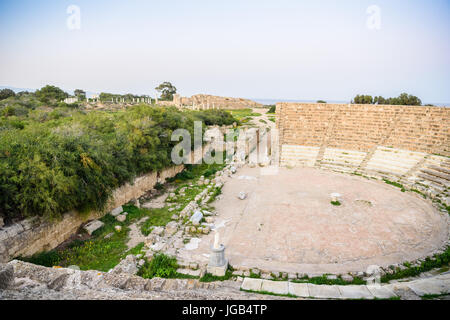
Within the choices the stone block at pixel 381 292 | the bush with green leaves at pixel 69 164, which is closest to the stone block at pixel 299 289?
the stone block at pixel 381 292

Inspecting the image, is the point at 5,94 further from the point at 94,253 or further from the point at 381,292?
the point at 381,292

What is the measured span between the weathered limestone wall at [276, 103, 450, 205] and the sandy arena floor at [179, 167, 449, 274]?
7.98 feet

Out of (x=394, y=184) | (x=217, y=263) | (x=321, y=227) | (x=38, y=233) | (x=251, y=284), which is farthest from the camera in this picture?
(x=394, y=184)

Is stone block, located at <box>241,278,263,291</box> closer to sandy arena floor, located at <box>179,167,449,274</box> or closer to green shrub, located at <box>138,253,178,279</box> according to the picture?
sandy arena floor, located at <box>179,167,449,274</box>

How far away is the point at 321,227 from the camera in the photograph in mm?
9383

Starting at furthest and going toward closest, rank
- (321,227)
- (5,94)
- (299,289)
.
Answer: (5,94) → (321,227) → (299,289)

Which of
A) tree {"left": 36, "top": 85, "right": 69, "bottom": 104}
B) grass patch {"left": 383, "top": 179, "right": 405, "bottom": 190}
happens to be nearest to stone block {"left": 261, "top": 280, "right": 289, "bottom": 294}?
grass patch {"left": 383, "top": 179, "right": 405, "bottom": 190}

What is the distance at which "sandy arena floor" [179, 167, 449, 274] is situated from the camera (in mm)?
7609

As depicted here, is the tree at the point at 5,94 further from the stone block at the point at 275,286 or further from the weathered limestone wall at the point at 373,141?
the stone block at the point at 275,286

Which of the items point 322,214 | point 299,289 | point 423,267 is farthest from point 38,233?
point 423,267

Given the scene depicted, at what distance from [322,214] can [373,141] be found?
1118cm

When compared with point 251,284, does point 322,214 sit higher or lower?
higher

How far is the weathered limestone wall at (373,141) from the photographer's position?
1492 cm

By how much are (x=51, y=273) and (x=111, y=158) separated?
261 inches
